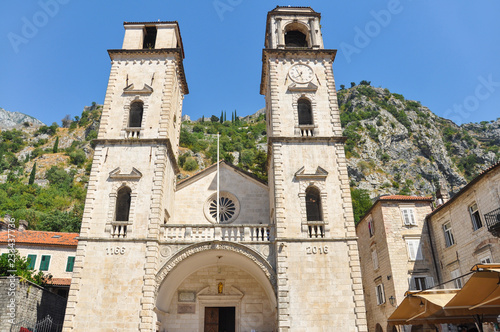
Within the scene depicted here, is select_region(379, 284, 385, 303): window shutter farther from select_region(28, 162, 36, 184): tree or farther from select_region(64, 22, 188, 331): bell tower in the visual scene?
select_region(28, 162, 36, 184): tree

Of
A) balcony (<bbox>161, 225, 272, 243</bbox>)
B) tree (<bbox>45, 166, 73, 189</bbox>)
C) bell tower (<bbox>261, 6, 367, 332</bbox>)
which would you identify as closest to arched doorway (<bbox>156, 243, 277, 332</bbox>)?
balcony (<bbox>161, 225, 272, 243</bbox>)

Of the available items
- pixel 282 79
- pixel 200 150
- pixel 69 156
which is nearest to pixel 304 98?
pixel 282 79

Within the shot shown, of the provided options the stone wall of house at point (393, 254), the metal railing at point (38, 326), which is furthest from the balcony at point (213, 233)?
the stone wall of house at point (393, 254)

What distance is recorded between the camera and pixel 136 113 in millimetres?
20547

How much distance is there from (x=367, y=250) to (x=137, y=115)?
733 inches

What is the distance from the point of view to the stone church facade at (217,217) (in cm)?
1538

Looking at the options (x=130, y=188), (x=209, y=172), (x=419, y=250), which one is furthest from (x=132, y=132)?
(x=419, y=250)

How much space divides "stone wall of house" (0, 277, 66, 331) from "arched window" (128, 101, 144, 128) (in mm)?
9357

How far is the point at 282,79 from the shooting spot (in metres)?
20.8

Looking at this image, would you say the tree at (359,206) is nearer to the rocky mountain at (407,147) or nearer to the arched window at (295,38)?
the rocky mountain at (407,147)

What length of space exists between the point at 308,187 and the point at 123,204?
9.53 metres

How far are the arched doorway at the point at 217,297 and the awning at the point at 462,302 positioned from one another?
321 inches

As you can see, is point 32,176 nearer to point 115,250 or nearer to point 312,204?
point 115,250

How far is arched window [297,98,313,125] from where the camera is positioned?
20.6 metres
